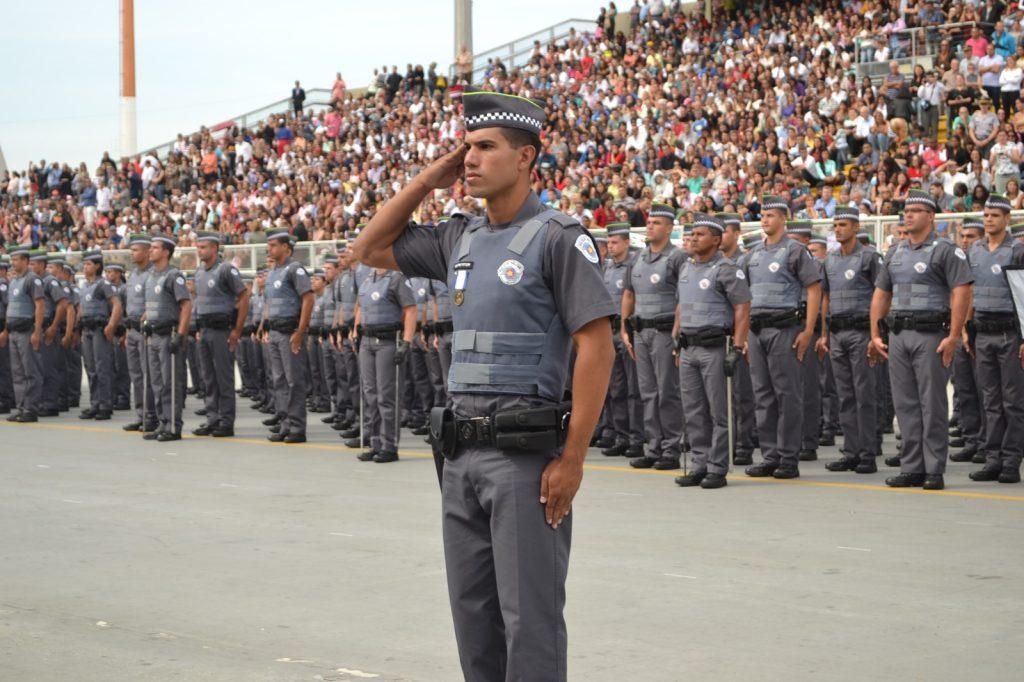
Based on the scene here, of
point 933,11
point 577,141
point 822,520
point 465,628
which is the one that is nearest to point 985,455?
point 822,520

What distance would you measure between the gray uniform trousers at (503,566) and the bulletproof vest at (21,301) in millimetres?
16168

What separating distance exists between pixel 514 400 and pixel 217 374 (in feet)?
39.5

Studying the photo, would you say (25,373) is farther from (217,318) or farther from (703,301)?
(703,301)

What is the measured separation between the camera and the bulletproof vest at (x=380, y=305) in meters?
13.4

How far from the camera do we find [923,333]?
35.0 feet

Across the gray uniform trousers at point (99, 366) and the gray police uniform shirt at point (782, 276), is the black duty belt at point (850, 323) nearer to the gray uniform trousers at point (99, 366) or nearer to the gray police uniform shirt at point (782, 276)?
the gray police uniform shirt at point (782, 276)

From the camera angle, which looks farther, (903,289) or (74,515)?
(903,289)

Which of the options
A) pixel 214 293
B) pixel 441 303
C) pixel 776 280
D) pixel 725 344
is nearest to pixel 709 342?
pixel 725 344

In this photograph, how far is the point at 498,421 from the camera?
410cm

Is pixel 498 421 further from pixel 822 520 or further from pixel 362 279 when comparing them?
pixel 362 279

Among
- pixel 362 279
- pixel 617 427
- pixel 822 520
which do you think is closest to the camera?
pixel 822 520

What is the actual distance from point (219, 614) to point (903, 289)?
6406 mm

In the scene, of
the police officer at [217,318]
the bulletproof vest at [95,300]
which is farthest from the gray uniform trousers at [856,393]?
the bulletproof vest at [95,300]

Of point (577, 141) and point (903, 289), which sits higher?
point (577, 141)
